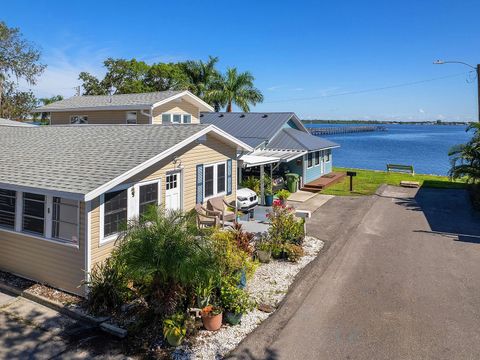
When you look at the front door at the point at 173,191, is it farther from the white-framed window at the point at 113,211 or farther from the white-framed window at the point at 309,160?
the white-framed window at the point at 309,160

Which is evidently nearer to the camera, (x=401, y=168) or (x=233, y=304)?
(x=233, y=304)

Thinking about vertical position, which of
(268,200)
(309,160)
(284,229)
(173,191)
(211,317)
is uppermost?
(309,160)

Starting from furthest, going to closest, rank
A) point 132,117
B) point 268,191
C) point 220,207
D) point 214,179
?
point 132,117 → point 268,191 → point 214,179 → point 220,207

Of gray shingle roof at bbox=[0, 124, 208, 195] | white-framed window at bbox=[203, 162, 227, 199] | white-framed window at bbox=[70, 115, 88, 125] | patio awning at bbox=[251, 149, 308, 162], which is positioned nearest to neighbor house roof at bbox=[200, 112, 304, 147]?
patio awning at bbox=[251, 149, 308, 162]

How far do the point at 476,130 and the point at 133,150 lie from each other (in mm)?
20523

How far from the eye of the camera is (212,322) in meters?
7.93

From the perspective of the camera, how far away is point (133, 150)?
37.4 ft

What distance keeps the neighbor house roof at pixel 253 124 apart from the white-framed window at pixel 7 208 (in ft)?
53.6

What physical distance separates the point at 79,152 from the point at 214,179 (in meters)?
5.55

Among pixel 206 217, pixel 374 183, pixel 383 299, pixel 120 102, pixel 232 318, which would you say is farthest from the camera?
pixel 374 183

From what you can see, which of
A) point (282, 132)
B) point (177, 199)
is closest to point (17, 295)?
point (177, 199)

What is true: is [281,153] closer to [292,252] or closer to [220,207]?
[220,207]

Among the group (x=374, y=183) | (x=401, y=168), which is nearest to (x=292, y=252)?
(x=374, y=183)

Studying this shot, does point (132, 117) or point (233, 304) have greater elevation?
point (132, 117)
